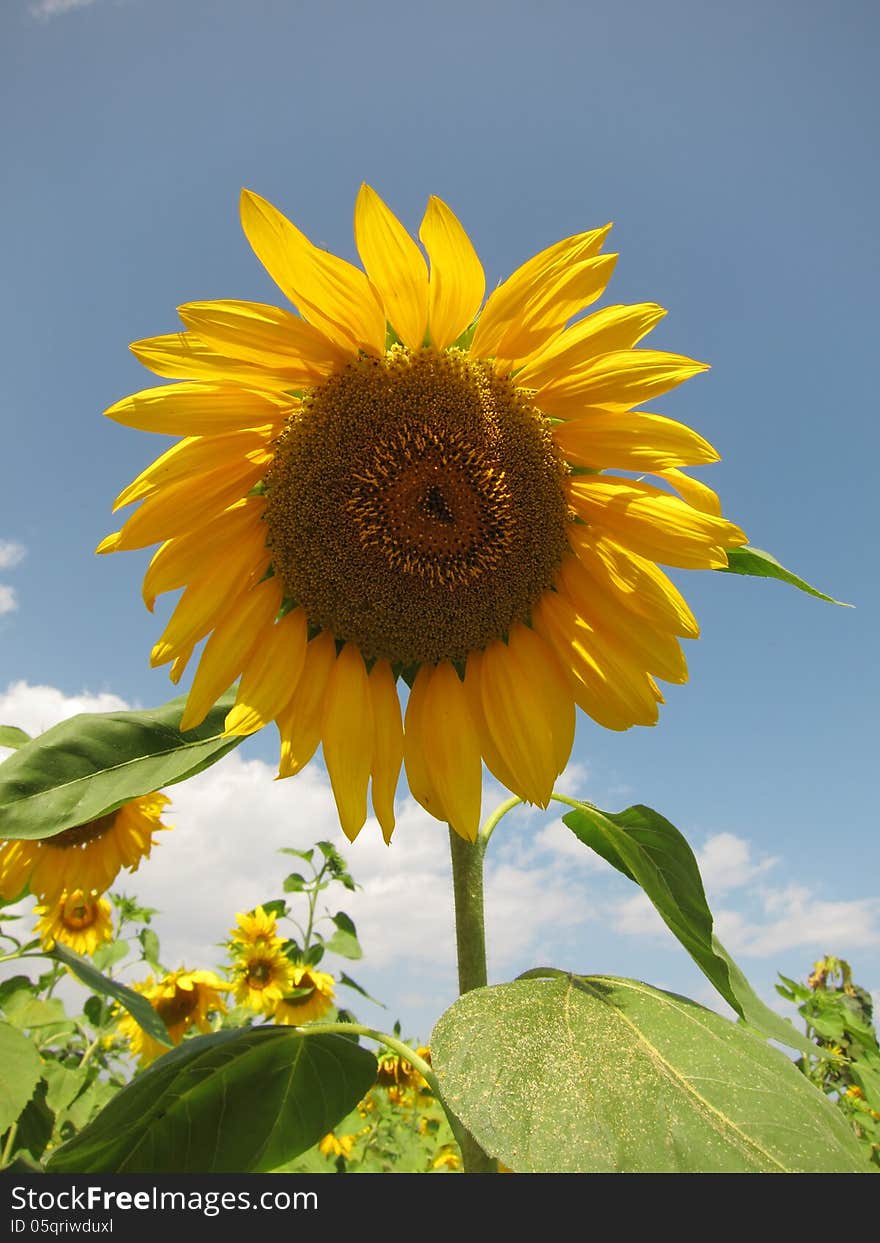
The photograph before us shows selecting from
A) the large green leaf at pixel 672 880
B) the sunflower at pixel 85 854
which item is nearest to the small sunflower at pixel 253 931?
the sunflower at pixel 85 854

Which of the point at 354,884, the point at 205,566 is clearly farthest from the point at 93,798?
the point at 354,884

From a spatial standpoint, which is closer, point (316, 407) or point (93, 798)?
point (93, 798)

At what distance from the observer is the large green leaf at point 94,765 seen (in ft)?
6.39

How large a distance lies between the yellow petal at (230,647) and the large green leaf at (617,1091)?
0.89m

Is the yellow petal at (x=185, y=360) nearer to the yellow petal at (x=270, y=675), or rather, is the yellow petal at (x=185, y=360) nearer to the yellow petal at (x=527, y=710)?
the yellow petal at (x=270, y=675)

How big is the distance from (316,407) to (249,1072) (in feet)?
5.50

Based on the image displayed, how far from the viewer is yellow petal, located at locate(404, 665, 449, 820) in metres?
2.15

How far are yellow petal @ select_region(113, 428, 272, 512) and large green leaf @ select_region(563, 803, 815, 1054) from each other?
4.04 feet

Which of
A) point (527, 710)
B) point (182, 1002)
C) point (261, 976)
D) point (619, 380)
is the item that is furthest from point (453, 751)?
Answer: point (261, 976)

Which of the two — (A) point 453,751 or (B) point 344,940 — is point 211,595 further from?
(B) point 344,940

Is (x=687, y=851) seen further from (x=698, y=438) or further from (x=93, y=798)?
(x=93, y=798)

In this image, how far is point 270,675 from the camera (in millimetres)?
2213

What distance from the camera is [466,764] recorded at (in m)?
2.15

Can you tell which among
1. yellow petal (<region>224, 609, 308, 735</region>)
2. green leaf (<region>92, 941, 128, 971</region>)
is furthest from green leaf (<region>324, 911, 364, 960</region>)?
yellow petal (<region>224, 609, 308, 735</region>)
